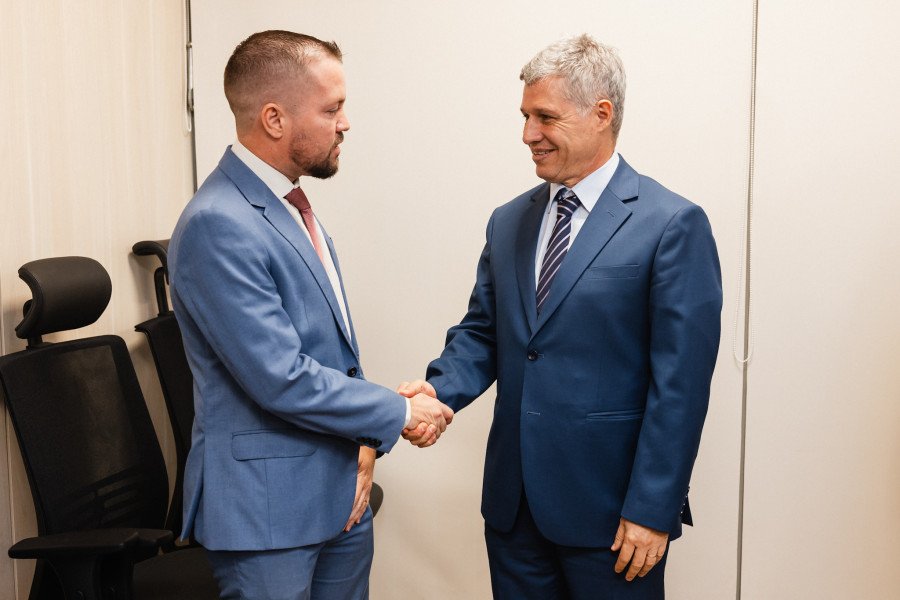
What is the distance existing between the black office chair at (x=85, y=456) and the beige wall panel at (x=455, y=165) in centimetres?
89

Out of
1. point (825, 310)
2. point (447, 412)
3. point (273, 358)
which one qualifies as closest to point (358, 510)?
point (447, 412)

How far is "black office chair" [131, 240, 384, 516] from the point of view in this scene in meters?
2.37

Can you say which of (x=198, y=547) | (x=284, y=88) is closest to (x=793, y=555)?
(x=198, y=547)

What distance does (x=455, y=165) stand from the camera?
2.72 meters

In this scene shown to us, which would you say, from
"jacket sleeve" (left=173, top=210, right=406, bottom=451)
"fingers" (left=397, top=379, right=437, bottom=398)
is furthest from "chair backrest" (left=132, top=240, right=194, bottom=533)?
"jacket sleeve" (left=173, top=210, right=406, bottom=451)

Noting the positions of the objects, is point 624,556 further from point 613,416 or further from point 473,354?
point 473,354

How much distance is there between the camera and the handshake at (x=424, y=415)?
1.84 metres

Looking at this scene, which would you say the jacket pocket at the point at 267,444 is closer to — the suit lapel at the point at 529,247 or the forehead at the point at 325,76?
the suit lapel at the point at 529,247

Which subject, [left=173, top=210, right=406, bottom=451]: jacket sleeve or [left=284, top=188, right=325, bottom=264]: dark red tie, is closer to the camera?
[left=173, top=210, right=406, bottom=451]: jacket sleeve

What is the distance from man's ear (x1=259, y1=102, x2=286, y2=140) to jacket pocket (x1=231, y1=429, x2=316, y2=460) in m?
0.57

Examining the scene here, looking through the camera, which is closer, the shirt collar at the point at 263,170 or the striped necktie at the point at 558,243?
the shirt collar at the point at 263,170

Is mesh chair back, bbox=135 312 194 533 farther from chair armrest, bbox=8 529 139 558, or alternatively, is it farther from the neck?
the neck

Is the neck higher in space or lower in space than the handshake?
higher

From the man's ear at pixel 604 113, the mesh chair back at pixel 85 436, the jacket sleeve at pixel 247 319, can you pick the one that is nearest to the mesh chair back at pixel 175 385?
the mesh chair back at pixel 85 436
